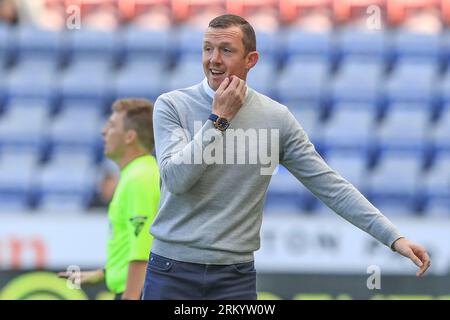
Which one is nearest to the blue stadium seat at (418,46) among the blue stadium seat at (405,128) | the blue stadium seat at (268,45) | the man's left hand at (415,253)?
the blue stadium seat at (405,128)

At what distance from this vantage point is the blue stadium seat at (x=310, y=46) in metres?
9.12

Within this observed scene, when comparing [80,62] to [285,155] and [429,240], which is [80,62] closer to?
[429,240]

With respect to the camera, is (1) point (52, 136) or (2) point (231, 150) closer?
(2) point (231, 150)

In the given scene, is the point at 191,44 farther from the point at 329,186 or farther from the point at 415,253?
the point at 415,253

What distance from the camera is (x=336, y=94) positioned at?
29.3ft

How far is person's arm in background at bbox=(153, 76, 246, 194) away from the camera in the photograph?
3.01 metres

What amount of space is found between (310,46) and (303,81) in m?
0.37

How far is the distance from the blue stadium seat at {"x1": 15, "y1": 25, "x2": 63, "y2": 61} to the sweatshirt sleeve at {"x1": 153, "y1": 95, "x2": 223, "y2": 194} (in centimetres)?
633

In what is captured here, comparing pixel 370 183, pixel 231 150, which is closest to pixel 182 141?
pixel 231 150

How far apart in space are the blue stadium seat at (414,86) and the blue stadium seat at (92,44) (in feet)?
8.23

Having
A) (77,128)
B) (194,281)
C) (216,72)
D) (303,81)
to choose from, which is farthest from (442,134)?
(194,281)

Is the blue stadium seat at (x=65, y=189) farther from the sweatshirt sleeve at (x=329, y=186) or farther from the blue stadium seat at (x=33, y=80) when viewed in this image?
the sweatshirt sleeve at (x=329, y=186)

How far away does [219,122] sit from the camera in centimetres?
304
